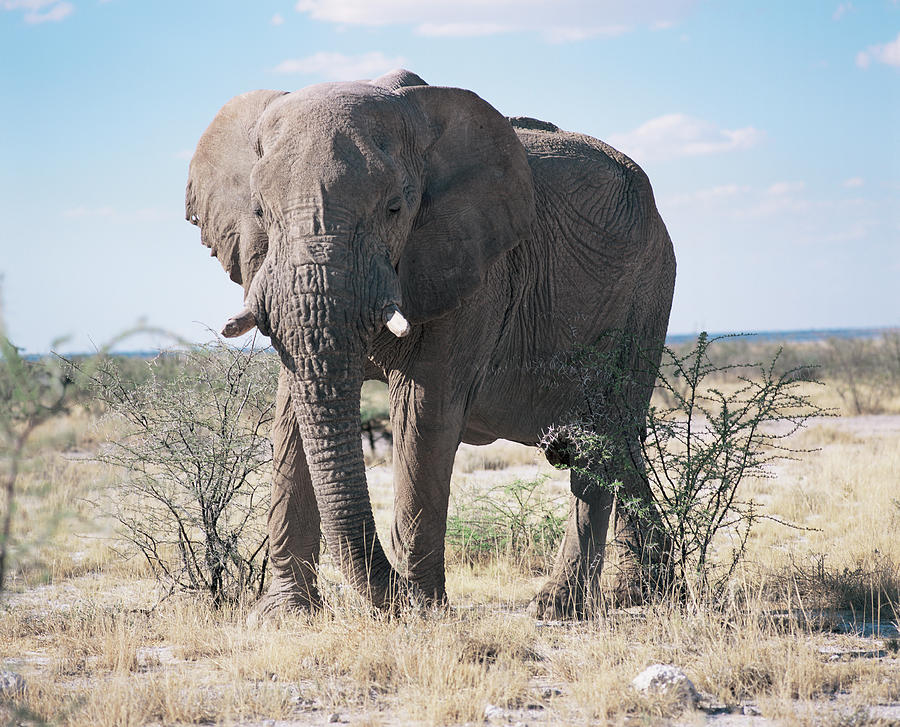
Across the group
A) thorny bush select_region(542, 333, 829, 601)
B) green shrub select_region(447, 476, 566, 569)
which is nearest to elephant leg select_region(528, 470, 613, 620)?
thorny bush select_region(542, 333, 829, 601)

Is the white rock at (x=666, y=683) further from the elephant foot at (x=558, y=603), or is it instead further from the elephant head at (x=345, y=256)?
the elephant foot at (x=558, y=603)

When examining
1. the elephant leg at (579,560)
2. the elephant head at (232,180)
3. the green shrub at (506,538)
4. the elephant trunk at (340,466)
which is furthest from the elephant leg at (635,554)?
the elephant head at (232,180)

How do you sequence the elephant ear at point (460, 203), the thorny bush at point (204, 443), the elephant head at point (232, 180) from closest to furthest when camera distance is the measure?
the elephant ear at point (460, 203) → the elephant head at point (232, 180) → the thorny bush at point (204, 443)

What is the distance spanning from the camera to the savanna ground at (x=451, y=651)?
4.52m

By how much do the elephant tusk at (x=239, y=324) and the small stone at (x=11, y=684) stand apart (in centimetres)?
189

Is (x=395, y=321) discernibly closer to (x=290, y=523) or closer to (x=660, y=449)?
(x=290, y=523)

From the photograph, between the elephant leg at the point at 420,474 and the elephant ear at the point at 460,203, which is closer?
the elephant ear at the point at 460,203

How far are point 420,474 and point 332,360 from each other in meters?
1.16

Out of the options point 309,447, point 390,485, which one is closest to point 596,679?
point 309,447

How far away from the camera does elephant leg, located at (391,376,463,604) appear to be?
5.72 metres

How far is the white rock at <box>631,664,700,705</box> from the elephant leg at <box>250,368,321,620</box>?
2225 millimetres

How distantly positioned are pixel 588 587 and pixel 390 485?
695 cm

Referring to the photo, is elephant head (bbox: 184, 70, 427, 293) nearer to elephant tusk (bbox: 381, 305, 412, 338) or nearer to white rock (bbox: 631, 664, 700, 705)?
elephant tusk (bbox: 381, 305, 412, 338)

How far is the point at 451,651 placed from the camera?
16.5 feet
